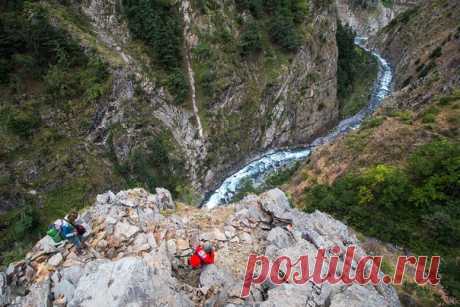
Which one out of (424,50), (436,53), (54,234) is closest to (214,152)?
(54,234)

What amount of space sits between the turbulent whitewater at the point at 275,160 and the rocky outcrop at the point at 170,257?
25.3m

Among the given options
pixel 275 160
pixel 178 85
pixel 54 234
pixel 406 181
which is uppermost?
pixel 178 85

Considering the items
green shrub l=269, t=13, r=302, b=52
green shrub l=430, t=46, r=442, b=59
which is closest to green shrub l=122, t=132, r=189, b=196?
green shrub l=269, t=13, r=302, b=52

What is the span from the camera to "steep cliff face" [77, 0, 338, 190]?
140 ft

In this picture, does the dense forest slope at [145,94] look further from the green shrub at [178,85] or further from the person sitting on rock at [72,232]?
the person sitting on rock at [72,232]

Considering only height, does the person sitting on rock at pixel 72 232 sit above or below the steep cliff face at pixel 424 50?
below

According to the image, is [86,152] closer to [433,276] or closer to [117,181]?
[117,181]

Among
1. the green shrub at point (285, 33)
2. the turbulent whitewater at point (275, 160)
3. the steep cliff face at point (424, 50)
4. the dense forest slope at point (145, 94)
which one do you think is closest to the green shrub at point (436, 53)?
the steep cliff face at point (424, 50)

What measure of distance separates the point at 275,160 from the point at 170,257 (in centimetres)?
3849

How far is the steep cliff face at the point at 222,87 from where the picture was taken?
42.6m

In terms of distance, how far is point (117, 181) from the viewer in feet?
122

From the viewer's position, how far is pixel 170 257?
45.5 feet

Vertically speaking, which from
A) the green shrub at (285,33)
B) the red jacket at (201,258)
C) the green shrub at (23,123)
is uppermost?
the green shrub at (285,33)

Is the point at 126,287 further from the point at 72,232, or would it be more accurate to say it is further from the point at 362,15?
the point at 362,15
